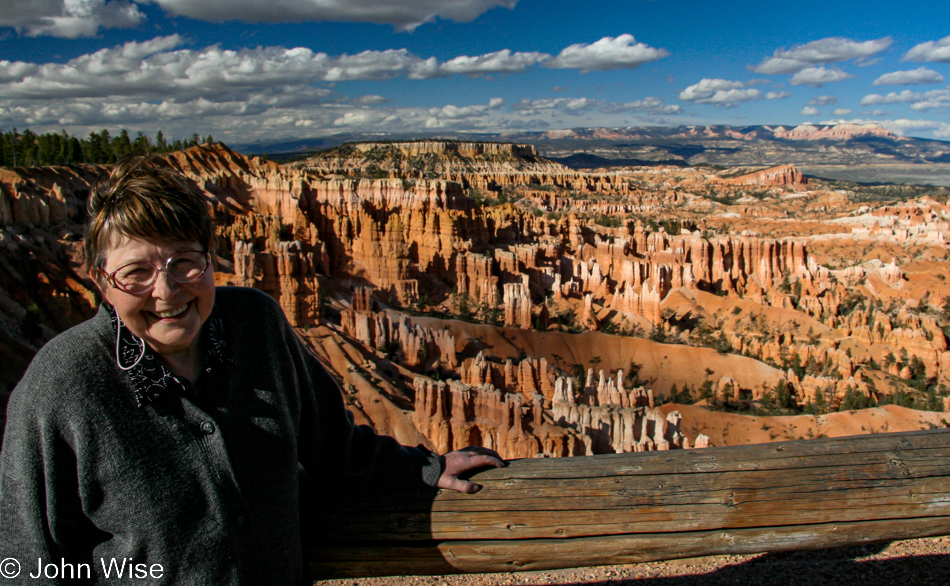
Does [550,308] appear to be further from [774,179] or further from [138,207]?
[774,179]

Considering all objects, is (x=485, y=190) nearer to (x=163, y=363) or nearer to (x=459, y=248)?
(x=459, y=248)

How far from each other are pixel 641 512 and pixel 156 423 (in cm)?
204

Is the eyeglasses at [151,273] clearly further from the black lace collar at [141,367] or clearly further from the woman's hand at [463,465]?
the woman's hand at [463,465]

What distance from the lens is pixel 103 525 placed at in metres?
Result: 1.96

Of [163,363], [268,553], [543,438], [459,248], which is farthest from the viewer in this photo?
[459,248]

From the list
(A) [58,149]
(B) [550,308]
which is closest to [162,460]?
(B) [550,308]

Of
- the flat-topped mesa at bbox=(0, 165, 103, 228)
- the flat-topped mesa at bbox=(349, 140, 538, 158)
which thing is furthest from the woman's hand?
the flat-topped mesa at bbox=(349, 140, 538, 158)

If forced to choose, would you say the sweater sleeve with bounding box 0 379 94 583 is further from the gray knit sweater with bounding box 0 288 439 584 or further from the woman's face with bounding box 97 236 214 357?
the woman's face with bounding box 97 236 214 357

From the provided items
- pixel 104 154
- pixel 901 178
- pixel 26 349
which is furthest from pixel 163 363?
pixel 901 178

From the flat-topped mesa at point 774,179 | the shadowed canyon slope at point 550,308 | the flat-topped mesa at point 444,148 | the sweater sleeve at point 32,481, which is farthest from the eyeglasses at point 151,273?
the flat-topped mesa at point 774,179

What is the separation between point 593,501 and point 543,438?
13.2m

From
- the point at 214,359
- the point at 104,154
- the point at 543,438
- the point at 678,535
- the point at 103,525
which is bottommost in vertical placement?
the point at 543,438

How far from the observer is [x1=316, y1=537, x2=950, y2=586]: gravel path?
4090 millimetres

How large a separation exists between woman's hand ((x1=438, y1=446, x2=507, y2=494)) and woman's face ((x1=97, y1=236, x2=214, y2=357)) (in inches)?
48.3
